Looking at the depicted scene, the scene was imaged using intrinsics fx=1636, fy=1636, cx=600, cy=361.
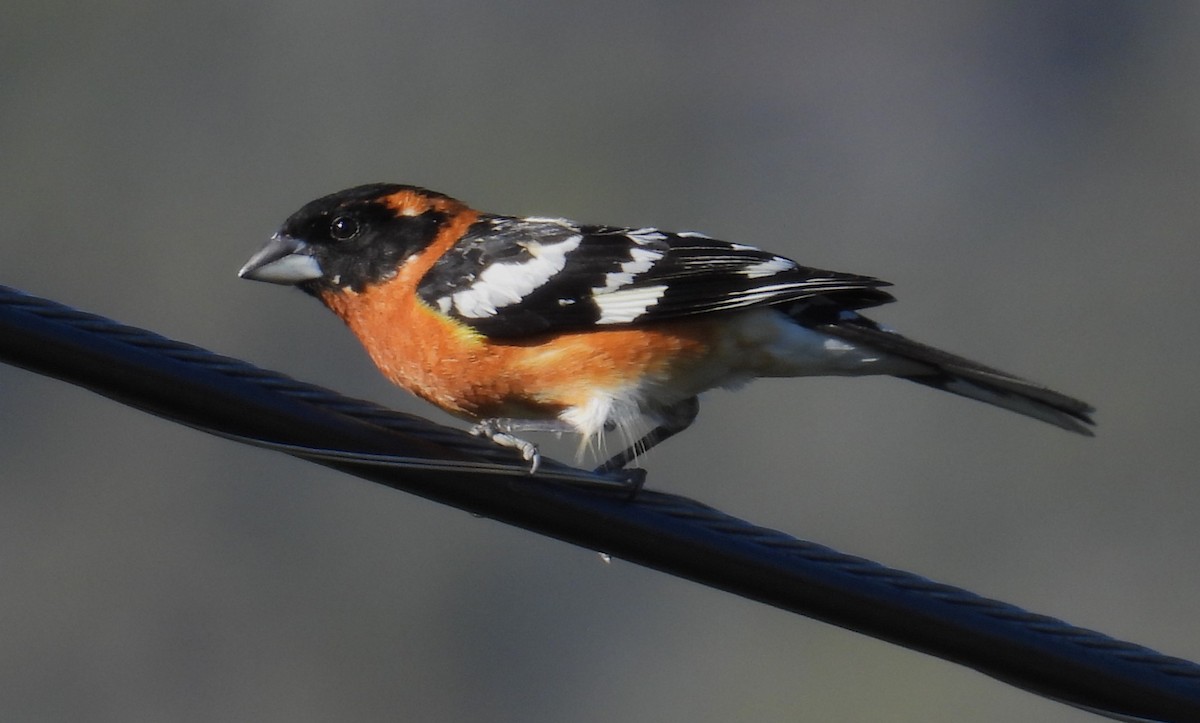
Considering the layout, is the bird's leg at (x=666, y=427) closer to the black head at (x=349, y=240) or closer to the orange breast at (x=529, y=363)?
the orange breast at (x=529, y=363)

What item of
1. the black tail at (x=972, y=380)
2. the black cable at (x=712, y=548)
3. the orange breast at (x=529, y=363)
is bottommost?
the black cable at (x=712, y=548)

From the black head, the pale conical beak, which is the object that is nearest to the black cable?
the black head

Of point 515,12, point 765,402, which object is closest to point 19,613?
point 765,402

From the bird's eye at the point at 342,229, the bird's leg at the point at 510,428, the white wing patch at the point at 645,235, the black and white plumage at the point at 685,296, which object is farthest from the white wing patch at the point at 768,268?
the bird's eye at the point at 342,229

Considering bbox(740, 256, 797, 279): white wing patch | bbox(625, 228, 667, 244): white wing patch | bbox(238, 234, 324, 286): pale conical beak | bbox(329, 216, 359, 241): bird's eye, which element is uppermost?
bbox(625, 228, 667, 244): white wing patch

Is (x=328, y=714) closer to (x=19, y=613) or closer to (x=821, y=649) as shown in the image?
(x=19, y=613)

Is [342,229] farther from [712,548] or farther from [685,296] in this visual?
[712,548]

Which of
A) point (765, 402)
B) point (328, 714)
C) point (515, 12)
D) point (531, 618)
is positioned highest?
point (515, 12)

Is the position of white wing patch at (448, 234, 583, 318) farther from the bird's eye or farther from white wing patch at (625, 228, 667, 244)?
the bird's eye
